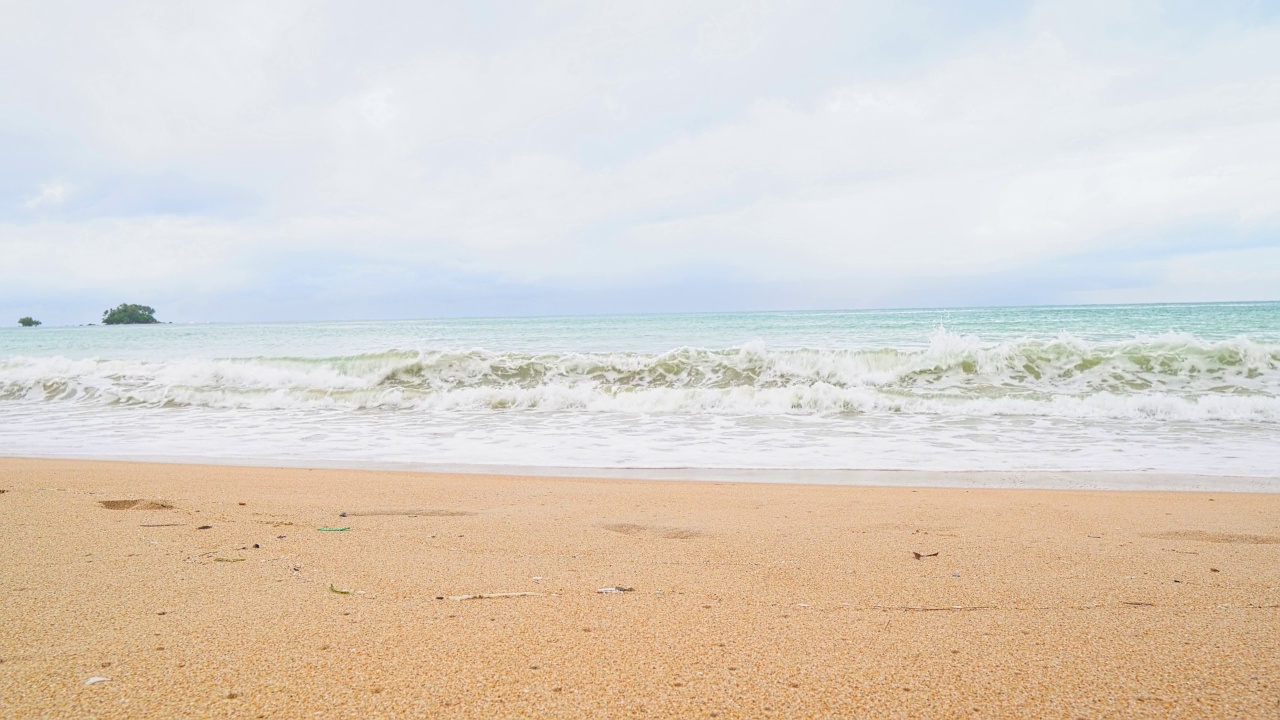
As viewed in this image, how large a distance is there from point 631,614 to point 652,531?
1.35 m

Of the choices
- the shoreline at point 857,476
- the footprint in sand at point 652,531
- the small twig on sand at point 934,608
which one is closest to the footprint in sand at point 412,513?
the footprint in sand at point 652,531

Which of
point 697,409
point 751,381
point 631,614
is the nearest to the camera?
point 631,614

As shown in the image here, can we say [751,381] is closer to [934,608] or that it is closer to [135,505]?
[135,505]

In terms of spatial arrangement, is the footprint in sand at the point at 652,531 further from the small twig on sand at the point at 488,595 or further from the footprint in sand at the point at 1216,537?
the footprint in sand at the point at 1216,537

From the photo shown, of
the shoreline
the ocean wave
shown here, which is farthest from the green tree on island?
the shoreline

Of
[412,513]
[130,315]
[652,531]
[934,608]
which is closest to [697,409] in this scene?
[412,513]

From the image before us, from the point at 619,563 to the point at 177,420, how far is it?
9.97 metres

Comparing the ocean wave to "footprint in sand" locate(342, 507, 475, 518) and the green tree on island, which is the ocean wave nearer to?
"footprint in sand" locate(342, 507, 475, 518)

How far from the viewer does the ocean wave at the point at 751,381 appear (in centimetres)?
955

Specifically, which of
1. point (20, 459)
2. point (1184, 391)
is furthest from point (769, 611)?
point (1184, 391)

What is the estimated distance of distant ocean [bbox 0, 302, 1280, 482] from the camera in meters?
6.54

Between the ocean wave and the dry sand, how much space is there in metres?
6.14

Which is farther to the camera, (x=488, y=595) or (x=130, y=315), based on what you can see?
(x=130, y=315)

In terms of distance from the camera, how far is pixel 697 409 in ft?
32.9
